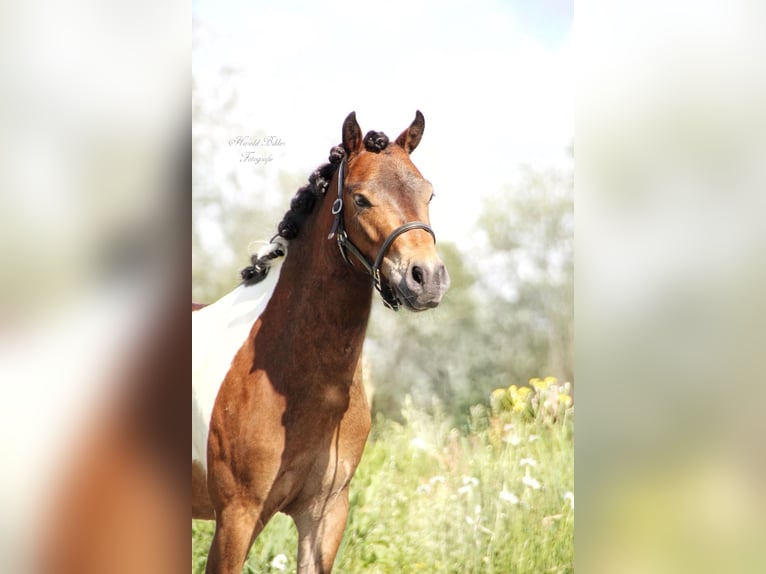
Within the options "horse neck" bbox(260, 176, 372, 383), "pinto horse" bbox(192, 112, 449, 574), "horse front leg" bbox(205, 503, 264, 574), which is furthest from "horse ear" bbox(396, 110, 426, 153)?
"horse front leg" bbox(205, 503, 264, 574)

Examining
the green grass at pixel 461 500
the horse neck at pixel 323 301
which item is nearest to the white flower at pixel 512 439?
the green grass at pixel 461 500

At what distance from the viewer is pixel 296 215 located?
2.65 m

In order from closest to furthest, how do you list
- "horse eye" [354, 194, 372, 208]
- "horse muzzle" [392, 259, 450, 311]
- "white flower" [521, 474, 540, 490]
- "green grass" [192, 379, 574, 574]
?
"horse muzzle" [392, 259, 450, 311] → "horse eye" [354, 194, 372, 208] → "green grass" [192, 379, 574, 574] → "white flower" [521, 474, 540, 490]

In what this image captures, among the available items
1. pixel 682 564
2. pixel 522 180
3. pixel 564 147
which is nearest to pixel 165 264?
pixel 522 180

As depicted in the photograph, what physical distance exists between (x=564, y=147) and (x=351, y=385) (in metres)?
1.25

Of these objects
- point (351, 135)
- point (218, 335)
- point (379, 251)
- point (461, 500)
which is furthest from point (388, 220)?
point (461, 500)

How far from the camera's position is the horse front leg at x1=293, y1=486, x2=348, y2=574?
106 inches

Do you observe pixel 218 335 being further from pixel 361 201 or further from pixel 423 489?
pixel 423 489

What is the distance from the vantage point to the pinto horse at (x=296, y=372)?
2.57 meters

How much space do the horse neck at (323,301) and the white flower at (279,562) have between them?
2.39 feet

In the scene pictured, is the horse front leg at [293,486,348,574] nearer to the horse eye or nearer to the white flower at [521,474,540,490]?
the white flower at [521,474,540,490]

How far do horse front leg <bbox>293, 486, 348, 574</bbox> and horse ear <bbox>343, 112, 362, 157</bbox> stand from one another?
49.4 inches

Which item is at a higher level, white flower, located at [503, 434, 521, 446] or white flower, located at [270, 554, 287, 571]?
white flower, located at [503, 434, 521, 446]

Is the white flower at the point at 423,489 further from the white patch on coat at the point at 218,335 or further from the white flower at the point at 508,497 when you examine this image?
the white patch on coat at the point at 218,335
